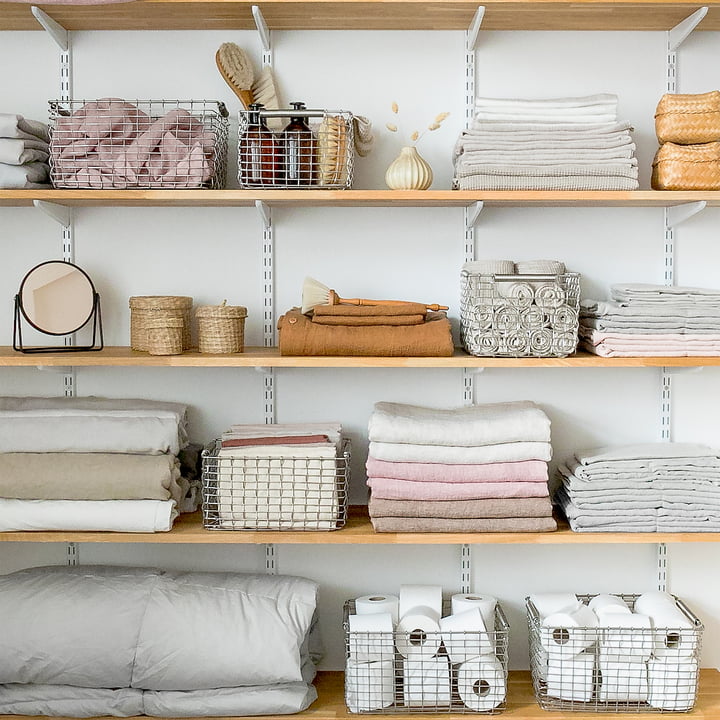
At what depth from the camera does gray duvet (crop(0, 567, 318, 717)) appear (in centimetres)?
204

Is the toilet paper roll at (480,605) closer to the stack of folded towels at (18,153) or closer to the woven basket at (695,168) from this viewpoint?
the woven basket at (695,168)

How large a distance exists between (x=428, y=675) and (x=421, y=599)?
0.19 meters

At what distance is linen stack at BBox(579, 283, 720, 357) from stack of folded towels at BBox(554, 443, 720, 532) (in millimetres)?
265

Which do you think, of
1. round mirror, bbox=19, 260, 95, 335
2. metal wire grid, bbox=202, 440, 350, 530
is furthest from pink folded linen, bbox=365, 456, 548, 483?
round mirror, bbox=19, 260, 95, 335

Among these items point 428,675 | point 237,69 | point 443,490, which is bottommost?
point 428,675

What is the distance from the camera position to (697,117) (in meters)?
2.08

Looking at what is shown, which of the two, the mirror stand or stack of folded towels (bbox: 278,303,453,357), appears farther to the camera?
the mirror stand

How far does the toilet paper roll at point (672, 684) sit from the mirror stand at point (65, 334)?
1.53 m

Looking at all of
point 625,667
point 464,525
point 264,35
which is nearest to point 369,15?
point 264,35

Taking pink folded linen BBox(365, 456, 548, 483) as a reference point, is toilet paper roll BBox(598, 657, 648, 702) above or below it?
below

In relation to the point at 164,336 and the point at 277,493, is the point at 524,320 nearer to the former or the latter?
the point at 277,493

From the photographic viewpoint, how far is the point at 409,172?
2.09 meters

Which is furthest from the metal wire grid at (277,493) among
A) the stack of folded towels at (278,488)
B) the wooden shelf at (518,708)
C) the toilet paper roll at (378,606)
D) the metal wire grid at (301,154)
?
the metal wire grid at (301,154)

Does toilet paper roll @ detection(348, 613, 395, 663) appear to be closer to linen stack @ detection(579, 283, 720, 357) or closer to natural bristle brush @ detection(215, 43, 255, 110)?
linen stack @ detection(579, 283, 720, 357)
